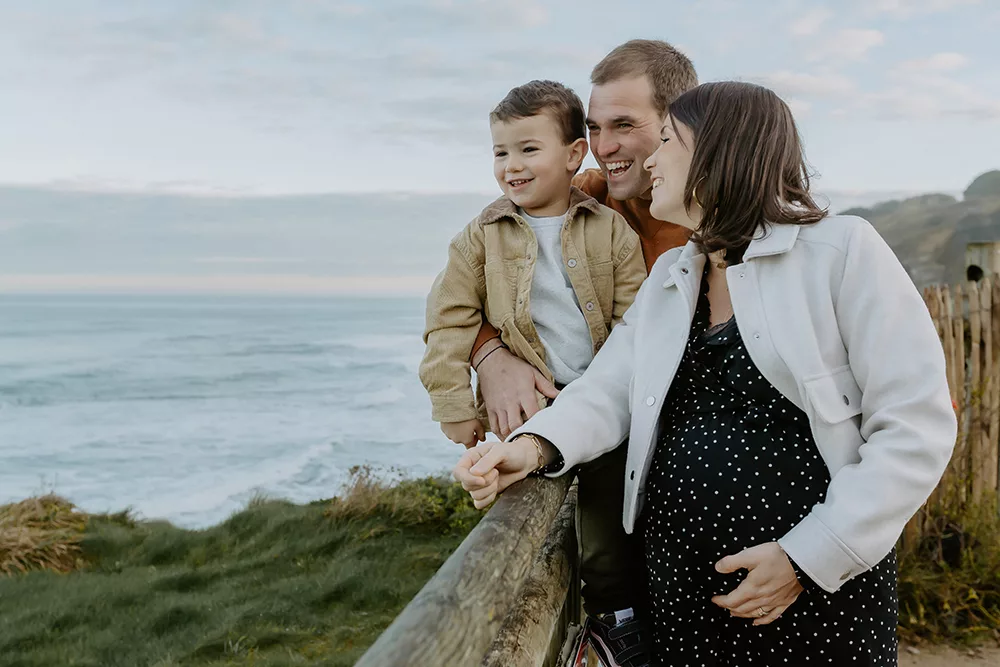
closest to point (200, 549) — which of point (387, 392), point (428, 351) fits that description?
point (428, 351)

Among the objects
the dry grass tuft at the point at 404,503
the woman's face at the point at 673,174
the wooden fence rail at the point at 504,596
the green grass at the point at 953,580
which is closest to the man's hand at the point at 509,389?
the wooden fence rail at the point at 504,596

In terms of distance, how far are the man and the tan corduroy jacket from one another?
6 centimetres

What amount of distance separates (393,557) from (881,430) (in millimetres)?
6151

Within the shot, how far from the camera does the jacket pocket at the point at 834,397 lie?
1.51 m

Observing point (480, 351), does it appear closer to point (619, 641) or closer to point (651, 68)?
point (619, 641)

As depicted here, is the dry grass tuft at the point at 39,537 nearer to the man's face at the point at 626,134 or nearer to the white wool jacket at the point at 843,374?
the man's face at the point at 626,134

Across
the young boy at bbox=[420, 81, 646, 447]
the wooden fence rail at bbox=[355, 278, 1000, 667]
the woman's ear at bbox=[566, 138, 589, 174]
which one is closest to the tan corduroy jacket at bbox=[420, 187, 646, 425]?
the young boy at bbox=[420, 81, 646, 447]

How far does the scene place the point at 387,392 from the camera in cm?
2912

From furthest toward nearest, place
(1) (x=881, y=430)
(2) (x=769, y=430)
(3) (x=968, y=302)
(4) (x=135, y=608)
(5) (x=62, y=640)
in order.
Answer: (4) (x=135, y=608) → (5) (x=62, y=640) → (3) (x=968, y=302) → (2) (x=769, y=430) → (1) (x=881, y=430)

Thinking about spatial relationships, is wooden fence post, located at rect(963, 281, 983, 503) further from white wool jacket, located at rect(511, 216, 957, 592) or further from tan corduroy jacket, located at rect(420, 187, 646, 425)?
white wool jacket, located at rect(511, 216, 957, 592)

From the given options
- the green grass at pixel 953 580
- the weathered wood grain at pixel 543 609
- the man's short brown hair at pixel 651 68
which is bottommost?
the green grass at pixel 953 580

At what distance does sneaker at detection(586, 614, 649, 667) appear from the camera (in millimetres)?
1852

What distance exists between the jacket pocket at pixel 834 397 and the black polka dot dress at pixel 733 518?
0.08 m

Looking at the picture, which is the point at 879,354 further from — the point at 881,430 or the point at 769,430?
the point at 769,430
